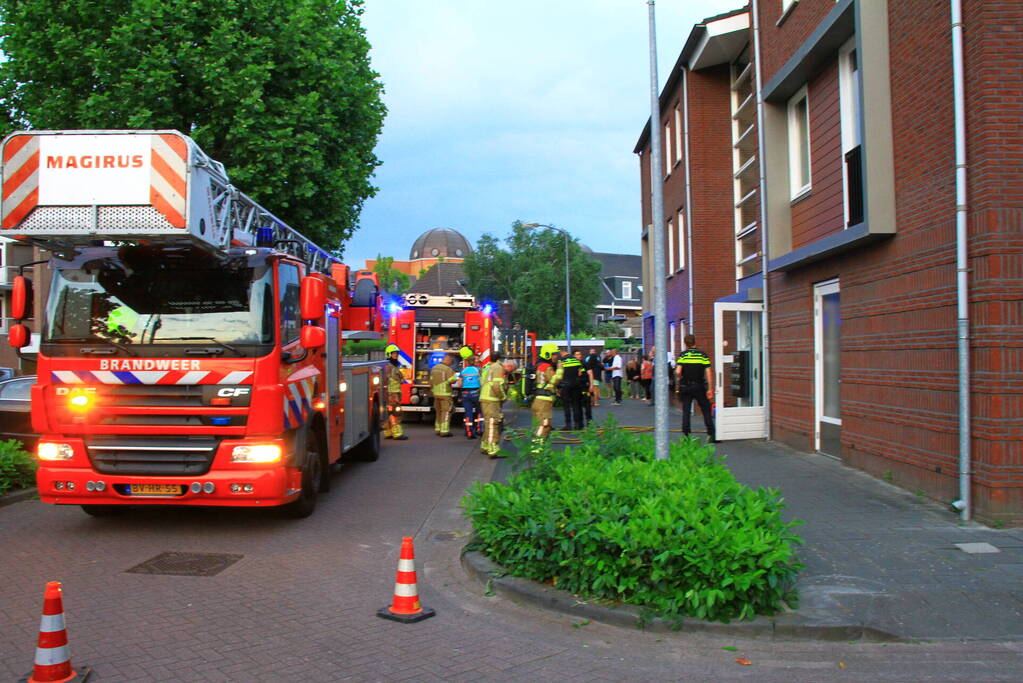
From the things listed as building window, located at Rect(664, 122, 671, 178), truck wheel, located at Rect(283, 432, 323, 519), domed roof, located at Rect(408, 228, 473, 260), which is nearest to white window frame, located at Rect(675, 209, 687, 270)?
building window, located at Rect(664, 122, 671, 178)

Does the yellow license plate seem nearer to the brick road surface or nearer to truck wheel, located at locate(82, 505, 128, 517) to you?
the brick road surface

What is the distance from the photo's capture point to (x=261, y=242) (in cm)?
815

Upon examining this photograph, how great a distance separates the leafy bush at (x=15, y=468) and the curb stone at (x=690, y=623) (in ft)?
21.7

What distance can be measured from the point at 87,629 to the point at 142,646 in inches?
20.8

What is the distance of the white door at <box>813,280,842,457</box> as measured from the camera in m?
10.8

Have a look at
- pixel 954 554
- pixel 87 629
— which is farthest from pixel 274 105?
pixel 954 554

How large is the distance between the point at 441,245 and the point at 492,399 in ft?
269

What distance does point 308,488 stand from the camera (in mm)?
8273

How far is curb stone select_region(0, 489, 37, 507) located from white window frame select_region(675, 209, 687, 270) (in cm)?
1648

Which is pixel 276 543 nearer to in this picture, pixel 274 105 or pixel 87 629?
pixel 87 629

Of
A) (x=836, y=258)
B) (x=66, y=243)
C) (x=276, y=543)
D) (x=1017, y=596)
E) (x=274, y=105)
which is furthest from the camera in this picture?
(x=274, y=105)

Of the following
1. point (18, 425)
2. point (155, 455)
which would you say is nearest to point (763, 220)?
point (155, 455)

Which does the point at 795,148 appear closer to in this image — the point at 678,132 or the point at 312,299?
the point at 312,299

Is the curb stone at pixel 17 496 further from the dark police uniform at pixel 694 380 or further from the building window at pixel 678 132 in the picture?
the building window at pixel 678 132
